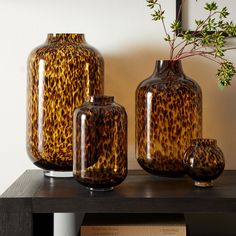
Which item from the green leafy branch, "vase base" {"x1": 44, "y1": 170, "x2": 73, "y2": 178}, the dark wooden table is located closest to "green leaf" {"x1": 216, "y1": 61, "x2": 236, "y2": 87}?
the green leafy branch

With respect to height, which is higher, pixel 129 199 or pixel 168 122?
pixel 168 122

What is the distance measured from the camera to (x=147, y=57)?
126 cm

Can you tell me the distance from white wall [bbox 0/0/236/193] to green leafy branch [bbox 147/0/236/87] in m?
0.04

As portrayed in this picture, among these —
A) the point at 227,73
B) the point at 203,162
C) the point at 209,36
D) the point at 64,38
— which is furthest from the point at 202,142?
the point at 64,38

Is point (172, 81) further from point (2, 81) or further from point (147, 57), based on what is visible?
point (2, 81)

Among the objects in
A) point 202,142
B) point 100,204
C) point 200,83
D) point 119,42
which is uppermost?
point 119,42

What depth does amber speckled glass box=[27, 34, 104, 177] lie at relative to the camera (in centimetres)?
108

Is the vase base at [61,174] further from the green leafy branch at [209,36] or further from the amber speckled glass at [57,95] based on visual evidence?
the green leafy branch at [209,36]

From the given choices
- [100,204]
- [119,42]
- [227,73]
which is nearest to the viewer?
[100,204]

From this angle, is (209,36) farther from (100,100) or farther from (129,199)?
(129,199)

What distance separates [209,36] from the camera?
1132mm

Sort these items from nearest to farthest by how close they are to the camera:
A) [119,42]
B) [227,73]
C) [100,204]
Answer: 1. [100,204]
2. [227,73]
3. [119,42]

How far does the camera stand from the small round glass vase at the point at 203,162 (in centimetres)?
99

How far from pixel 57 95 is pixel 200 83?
0.38 metres
